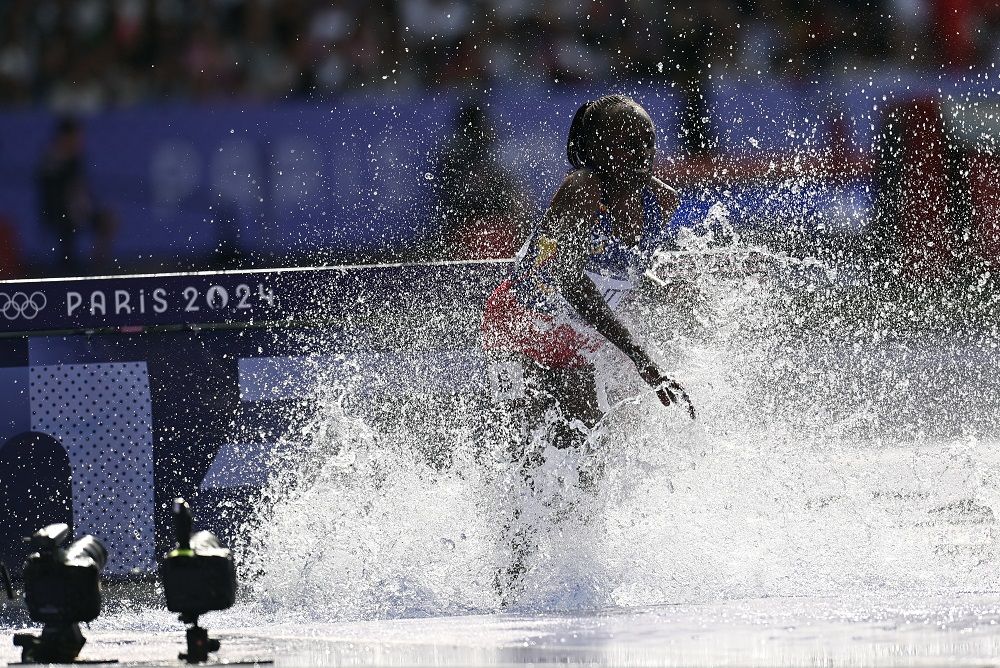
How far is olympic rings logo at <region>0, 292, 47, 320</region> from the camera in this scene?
5918mm

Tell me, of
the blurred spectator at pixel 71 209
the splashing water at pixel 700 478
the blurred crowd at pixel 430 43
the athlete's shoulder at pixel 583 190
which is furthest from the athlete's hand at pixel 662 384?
the blurred spectator at pixel 71 209

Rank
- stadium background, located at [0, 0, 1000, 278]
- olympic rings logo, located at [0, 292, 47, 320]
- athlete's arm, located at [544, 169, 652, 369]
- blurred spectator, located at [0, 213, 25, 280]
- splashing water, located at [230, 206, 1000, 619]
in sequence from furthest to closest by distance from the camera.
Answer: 1. blurred spectator, located at [0, 213, 25, 280]
2. stadium background, located at [0, 0, 1000, 278]
3. olympic rings logo, located at [0, 292, 47, 320]
4. athlete's arm, located at [544, 169, 652, 369]
5. splashing water, located at [230, 206, 1000, 619]

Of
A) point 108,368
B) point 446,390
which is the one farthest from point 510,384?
point 108,368

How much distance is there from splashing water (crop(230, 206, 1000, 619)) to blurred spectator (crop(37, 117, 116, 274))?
2510mm

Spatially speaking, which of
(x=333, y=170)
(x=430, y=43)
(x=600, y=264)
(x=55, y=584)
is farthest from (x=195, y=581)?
(x=430, y=43)

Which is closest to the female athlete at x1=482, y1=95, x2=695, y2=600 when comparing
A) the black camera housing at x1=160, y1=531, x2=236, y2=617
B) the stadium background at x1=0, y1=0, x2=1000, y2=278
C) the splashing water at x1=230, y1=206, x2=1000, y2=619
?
the splashing water at x1=230, y1=206, x2=1000, y2=619

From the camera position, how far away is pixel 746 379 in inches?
237

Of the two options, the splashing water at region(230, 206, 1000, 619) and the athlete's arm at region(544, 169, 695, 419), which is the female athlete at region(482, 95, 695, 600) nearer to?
the athlete's arm at region(544, 169, 695, 419)

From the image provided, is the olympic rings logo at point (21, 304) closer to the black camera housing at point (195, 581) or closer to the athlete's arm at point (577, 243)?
the athlete's arm at point (577, 243)

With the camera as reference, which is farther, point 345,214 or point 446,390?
point 345,214

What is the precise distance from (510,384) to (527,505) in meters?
0.40

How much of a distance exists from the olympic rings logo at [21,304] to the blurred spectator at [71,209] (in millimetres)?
1901

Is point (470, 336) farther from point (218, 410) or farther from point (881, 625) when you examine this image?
point (881, 625)

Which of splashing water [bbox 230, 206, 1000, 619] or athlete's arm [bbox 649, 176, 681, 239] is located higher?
athlete's arm [bbox 649, 176, 681, 239]
